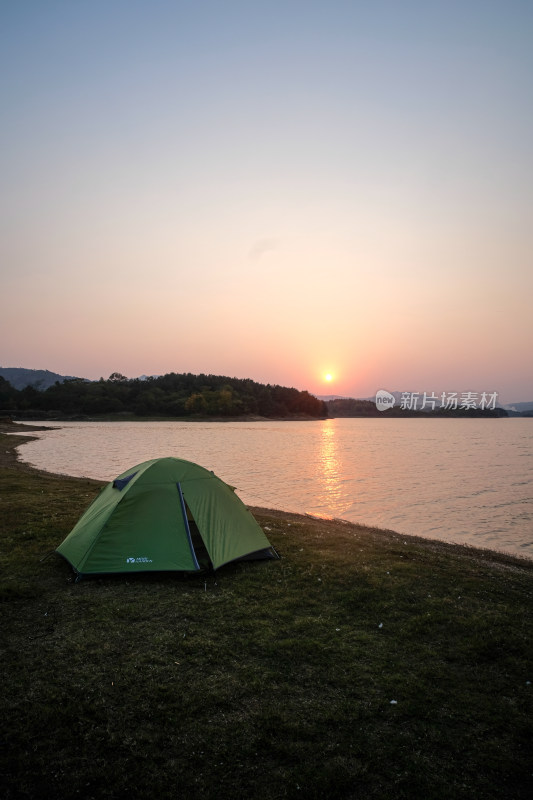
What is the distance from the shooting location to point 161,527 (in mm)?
9547

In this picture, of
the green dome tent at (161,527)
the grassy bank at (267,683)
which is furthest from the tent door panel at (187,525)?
the grassy bank at (267,683)

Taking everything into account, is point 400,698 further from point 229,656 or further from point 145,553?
point 145,553

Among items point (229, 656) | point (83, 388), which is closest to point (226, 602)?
point (229, 656)

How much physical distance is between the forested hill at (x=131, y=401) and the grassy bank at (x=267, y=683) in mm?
150247

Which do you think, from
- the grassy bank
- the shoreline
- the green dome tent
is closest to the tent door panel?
the green dome tent

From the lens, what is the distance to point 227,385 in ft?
640

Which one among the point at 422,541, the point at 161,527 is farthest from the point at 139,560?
the point at 422,541

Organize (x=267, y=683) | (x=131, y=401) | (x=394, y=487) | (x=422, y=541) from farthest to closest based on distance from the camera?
(x=131, y=401) < (x=394, y=487) < (x=422, y=541) < (x=267, y=683)

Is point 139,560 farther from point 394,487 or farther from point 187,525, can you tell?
point 394,487

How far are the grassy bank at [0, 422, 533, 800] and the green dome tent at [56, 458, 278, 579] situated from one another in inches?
16.3

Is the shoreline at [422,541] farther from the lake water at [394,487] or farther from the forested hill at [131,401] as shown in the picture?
the forested hill at [131,401]

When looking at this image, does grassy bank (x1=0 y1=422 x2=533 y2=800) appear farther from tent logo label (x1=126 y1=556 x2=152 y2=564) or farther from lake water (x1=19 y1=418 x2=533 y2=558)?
lake water (x1=19 y1=418 x2=533 y2=558)

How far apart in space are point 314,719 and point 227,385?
7513 inches

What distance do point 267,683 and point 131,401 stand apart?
176m
